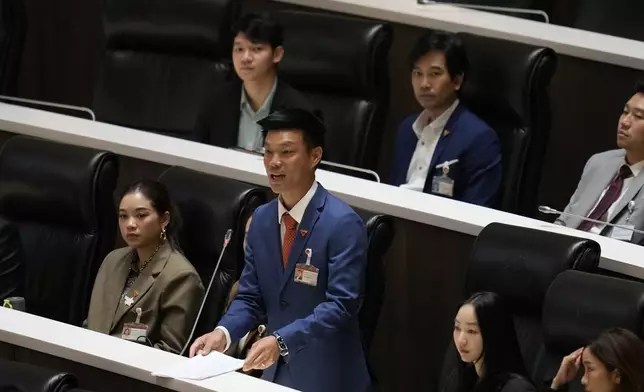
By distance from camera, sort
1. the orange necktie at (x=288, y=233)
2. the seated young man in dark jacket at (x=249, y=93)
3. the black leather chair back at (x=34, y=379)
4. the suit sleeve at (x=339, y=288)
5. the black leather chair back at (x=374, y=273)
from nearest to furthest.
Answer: the black leather chair back at (x=34, y=379), the suit sleeve at (x=339, y=288), the orange necktie at (x=288, y=233), the black leather chair back at (x=374, y=273), the seated young man in dark jacket at (x=249, y=93)

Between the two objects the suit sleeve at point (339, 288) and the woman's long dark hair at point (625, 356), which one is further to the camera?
the suit sleeve at point (339, 288)

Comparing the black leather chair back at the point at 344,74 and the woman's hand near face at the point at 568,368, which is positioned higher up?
the black leather chair back at the point at 344,74

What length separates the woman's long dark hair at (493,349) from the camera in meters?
2.30

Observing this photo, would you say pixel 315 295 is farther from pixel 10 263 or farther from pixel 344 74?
pixel 344 74

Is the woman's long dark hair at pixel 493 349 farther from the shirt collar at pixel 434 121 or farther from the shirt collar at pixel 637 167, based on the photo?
the shirt collar at pixel 434 121

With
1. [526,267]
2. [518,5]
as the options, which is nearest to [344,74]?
[518,5]

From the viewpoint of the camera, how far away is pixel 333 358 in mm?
2467

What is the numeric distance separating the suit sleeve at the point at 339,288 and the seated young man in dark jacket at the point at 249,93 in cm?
79

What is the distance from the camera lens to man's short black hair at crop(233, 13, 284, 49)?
3234 millimetres

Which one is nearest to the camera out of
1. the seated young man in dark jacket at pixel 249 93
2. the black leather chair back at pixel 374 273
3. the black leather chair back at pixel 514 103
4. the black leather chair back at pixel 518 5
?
the black leather chair back at pixel 374 273

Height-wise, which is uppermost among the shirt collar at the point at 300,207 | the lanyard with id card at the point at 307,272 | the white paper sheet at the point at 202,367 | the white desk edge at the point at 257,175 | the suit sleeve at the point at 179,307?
the white desk edge at the point at 257,175

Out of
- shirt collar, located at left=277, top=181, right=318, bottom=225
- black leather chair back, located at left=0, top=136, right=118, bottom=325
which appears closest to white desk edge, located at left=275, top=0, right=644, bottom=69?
black leather chair back, located at left=0, top=136, right=118, bottom=325

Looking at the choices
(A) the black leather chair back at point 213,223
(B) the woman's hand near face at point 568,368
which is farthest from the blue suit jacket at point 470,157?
(B) the woman's hand near face at point 568,368

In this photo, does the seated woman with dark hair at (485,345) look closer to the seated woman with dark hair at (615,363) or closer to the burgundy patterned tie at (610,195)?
the seated woman with dark hair at (615,363)
